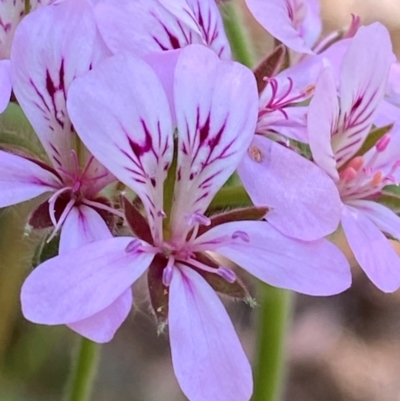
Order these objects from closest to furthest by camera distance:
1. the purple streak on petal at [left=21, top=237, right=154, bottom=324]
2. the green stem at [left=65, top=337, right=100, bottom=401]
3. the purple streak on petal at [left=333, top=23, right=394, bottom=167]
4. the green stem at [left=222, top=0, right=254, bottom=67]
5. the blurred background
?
the purple streak on petal at [left=21, top=237, right=154, bottom=324], the purple streak on petal at [left=333, top=23, right=394, bottom=167], the green stem at [left=65, top=337, right=100, bottom=401], the green stem at [left=222, top=0, right=254, bottom=67], the blurred background

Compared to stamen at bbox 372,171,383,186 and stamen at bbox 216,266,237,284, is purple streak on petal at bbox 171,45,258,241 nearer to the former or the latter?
stamen at bbox 216,266,237,284

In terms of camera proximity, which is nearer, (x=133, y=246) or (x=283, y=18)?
(x=133, y=246)

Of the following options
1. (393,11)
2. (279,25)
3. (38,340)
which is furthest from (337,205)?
(393,11)

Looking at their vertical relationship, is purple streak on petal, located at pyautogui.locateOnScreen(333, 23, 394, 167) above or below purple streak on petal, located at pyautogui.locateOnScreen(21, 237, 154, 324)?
above

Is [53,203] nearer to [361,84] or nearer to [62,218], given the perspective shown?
[62,218]

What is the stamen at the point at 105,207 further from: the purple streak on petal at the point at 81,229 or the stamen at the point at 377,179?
the stamen at the point at 377,179

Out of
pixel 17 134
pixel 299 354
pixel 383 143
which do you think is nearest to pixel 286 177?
pixel 383 143

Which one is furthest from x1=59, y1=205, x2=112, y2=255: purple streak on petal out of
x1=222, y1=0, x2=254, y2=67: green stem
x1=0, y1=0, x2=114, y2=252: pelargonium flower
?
x1=222, y1=0, x2=254, y2=67: green stem
